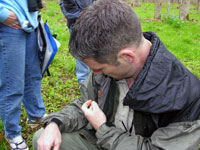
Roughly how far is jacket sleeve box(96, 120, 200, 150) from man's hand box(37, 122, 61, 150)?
354mm

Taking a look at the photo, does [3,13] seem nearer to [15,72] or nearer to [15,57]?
[15,57]

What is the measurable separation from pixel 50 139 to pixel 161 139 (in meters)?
0.82

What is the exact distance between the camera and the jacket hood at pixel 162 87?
121cm

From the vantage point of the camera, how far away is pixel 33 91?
2.43m

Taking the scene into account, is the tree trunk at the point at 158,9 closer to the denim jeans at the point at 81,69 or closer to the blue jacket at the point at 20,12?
the denim jeans at the point at 81,69

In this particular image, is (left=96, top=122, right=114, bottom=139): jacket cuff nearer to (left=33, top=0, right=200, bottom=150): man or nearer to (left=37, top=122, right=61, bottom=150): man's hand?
(left=33, top=0, right=200, bottom=150): man

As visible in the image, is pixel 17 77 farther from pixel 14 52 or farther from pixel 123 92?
pixel 123 92

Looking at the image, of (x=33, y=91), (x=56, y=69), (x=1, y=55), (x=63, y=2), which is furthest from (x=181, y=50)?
(x=1, y=55)

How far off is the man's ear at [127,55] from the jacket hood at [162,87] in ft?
0.34

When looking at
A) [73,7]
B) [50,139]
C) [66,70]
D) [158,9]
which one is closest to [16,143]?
[50,139]

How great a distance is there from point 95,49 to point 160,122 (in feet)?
2.29

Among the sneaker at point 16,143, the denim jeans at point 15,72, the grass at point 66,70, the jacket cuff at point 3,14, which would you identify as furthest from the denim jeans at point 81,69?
the jacket cuff at point 3,14

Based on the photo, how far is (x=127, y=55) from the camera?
4.17ft

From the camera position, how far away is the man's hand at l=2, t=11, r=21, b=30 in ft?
5.87
